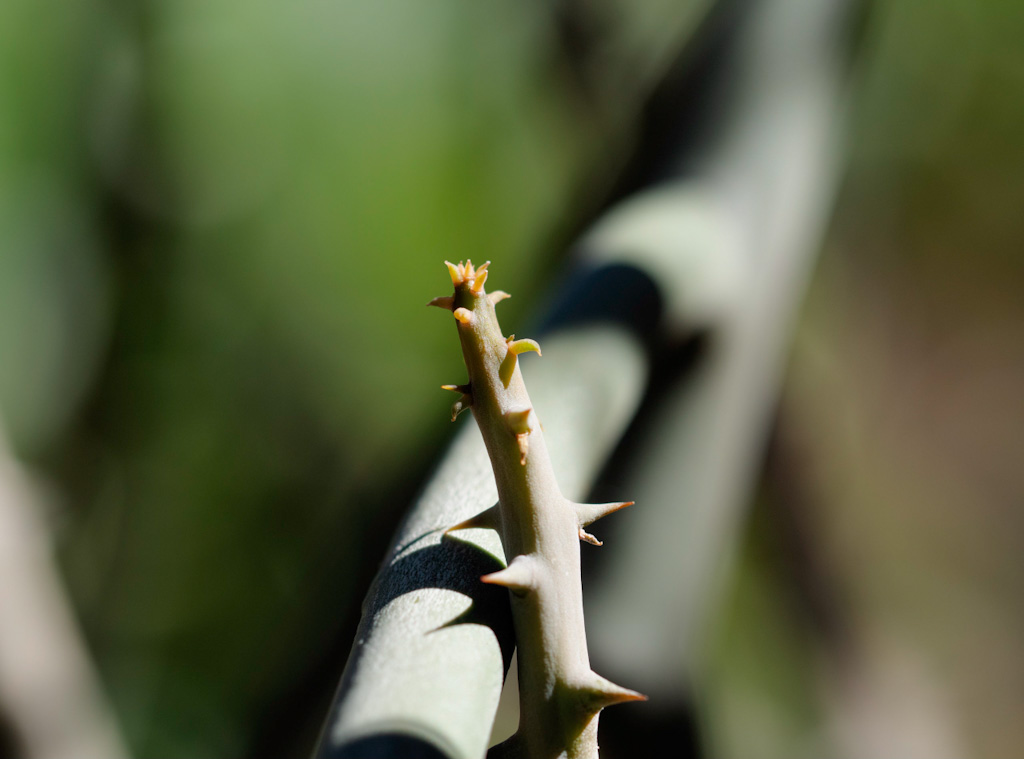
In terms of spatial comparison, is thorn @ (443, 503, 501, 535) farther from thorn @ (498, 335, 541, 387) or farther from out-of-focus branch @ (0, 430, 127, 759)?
out-of-focus branch @ (0, 430, 127, 759)

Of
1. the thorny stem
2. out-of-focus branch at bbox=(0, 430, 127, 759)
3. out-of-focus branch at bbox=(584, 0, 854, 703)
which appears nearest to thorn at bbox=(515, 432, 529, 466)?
the thorny stem

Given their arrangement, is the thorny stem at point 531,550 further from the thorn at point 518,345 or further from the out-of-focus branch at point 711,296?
the out-of-focus branch at point 711,296

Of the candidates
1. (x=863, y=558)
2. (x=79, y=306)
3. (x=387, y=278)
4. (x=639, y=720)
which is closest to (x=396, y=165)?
(x=387, y=278)

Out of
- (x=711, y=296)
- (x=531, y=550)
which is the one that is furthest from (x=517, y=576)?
(x=711, y=296)

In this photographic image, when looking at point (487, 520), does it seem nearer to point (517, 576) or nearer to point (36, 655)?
point (517, 576)

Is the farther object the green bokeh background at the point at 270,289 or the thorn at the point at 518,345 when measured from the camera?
the green bokeh background at the point at 270,289

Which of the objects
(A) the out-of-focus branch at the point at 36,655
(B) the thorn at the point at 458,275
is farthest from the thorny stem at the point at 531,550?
(A) the out-of-focus branch at the point at 36,655

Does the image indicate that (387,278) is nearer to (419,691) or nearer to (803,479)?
(803,479)
